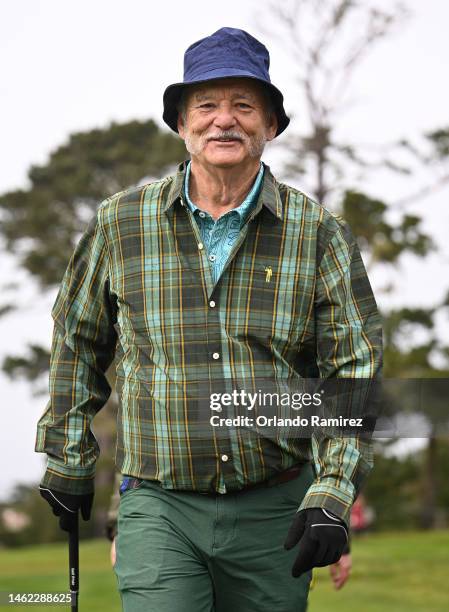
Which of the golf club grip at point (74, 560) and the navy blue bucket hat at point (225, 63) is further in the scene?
the golf club grip at point (74, 560)

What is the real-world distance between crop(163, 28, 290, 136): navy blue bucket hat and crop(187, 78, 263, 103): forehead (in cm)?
4

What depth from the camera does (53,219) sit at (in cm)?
2850

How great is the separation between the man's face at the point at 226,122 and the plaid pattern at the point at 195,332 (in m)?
0.15

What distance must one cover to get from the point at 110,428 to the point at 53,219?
17.8 feet

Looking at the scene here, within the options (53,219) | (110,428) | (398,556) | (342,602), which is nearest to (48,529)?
(110,428)

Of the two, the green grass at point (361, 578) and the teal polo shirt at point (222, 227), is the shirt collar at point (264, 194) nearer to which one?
the teal polo shirt at point (222, 227)

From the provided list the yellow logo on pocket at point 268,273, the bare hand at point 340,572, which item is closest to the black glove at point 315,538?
the yellow logo on pocket at point 268,273

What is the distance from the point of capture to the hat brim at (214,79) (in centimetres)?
385

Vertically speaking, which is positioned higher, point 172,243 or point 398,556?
point 172,243

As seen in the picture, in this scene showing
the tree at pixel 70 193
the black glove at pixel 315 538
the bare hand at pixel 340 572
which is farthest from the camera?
the tree at pixel 70 193

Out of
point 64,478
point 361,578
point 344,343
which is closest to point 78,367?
point 64,478

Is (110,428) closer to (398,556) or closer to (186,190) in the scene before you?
(398,556)

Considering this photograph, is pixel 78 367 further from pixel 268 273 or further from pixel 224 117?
pixel 224 117

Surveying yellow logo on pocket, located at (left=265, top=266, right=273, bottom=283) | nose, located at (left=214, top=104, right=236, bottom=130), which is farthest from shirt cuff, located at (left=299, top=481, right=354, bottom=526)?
nose, located at (left=214, top=104, right=236, bottom=130)
